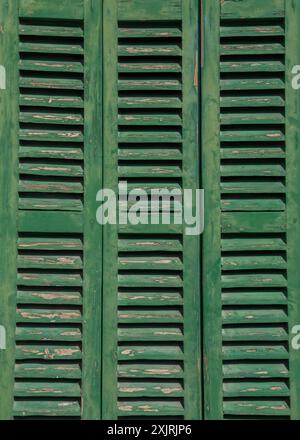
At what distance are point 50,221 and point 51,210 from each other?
39 millimetres

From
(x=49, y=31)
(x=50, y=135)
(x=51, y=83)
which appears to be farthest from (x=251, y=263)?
(x=49, y=31)

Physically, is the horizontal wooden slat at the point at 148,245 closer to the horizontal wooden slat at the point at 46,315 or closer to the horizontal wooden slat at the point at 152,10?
the horizontal wooden slat at the point at 46,315

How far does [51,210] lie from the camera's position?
132 inches

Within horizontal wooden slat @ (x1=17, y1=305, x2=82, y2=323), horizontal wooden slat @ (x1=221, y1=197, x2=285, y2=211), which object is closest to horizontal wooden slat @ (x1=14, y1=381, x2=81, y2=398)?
horizontal wooden slat @ (x1=17, y1=305, x2=82, y2=323)

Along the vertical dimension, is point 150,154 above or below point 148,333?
above

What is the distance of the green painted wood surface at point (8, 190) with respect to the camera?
10.7ft

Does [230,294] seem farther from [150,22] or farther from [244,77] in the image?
[150,22]

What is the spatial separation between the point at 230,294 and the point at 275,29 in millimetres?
936

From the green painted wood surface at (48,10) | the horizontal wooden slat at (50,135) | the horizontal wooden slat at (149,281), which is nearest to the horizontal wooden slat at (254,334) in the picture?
the horizontal wooden slat at (149,281)

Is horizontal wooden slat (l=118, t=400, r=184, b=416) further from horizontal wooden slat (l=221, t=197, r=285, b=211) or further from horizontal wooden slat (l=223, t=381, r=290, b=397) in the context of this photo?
horizontal wooden slat (l=221, t=197, r=285, b=211)

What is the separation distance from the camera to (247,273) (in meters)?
3.33

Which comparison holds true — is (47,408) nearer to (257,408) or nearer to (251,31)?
(257,408)

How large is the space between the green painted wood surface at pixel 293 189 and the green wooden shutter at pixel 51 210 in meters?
0.65
